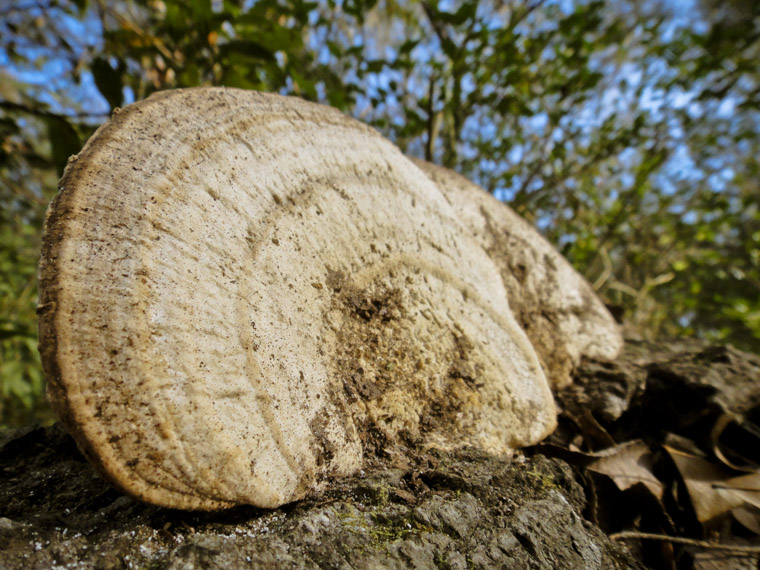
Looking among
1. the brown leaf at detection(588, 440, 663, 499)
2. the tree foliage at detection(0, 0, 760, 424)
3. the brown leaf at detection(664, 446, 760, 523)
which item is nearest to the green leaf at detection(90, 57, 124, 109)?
the tree foliage at detection(0, 0, 760, 424)

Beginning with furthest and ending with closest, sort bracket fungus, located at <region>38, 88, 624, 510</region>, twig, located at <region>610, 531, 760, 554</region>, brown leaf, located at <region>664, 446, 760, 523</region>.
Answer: brown leaf, located at <region>664, 446, 760, 523</region>
twig, located at <region>610, 531, 760, 554</region>
bracket fungus, located at <region>38, 88, 624, 510</region>

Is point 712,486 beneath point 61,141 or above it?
beneath

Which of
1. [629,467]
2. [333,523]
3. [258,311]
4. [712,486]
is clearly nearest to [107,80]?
[258,311]

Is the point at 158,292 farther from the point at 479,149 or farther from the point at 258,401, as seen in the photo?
the point at 479,149

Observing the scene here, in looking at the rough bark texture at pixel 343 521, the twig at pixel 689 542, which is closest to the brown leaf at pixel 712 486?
the twig at pixel 689 542

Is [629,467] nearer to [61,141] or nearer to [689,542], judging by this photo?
[689,542]

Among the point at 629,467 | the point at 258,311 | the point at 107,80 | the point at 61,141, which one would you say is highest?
the point at 107,80

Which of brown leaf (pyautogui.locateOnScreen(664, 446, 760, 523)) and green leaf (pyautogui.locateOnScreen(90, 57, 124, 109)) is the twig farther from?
green leaf (pyautogui.locateOnScreen(90, 57, 124, 109))

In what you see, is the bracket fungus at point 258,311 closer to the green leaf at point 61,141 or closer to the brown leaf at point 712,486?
the brown leaf at point 712,486

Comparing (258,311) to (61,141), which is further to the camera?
(61,141)
